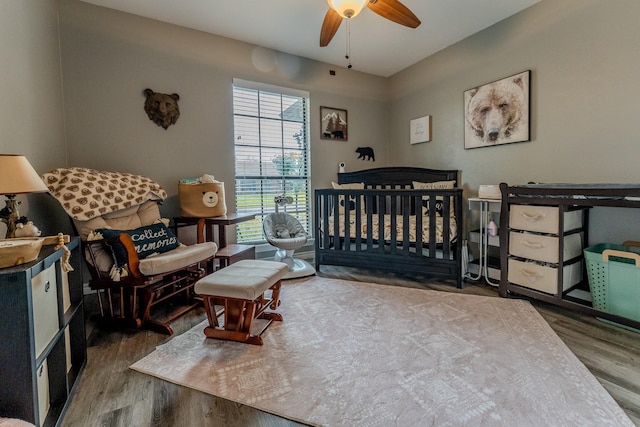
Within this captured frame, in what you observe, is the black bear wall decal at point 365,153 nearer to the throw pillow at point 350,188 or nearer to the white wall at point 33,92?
the throw pillow at point 350,188

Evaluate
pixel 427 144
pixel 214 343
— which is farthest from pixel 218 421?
pixel 427 144

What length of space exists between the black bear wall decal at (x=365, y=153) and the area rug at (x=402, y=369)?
2621 millimetres

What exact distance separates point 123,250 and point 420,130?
368 cm

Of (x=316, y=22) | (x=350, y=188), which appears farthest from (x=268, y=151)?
(x=316, y=22)

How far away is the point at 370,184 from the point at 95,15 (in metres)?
3.44

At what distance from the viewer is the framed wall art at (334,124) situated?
4.17 metres

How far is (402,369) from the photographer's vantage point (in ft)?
5.32

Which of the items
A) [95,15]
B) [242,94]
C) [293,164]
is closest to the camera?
[95,15]

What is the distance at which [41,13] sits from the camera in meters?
2.28

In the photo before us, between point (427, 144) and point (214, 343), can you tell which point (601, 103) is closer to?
point (427, 144)

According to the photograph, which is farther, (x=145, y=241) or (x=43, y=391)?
(x=145, y=241)

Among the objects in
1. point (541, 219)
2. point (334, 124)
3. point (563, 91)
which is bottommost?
point (541, 219)

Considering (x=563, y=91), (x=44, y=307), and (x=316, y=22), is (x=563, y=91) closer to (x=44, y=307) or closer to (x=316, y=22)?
(x=316, y=22)

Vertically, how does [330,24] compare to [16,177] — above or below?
above
